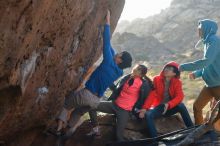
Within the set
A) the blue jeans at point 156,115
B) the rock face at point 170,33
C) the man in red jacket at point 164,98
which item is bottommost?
the blue jeans at point 156,115

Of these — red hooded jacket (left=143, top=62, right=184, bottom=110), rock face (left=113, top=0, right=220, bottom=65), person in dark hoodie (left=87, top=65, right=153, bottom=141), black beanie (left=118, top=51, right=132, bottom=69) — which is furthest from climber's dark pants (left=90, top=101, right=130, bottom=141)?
rock face (left=113, top=0, right=220, bottom=65)

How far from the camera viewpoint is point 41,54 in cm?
786

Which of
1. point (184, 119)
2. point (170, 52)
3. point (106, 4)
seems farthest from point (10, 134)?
point (170, 52)

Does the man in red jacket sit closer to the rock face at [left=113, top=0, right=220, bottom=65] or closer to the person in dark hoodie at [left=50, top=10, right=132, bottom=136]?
the person in dark hoodie at [left=50, top=10, right=132, bottom=136]

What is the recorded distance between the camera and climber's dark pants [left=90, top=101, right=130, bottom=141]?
10.5 m

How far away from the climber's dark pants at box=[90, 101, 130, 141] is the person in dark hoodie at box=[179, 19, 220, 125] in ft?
6.07

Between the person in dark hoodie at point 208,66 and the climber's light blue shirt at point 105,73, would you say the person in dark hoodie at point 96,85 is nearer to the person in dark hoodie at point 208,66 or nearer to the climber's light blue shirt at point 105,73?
the climber's light blue shirt at point 105,73

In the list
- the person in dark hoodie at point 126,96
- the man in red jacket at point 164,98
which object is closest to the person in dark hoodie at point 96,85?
the person in dark hoodie at point 126,96

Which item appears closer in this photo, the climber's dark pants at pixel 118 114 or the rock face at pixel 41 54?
the rock face at pixel 41 54

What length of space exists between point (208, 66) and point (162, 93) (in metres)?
1.39

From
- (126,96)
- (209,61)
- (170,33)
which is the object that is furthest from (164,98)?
(170,33)

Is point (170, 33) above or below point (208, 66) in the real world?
above

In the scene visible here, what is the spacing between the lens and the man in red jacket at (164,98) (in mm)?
10602

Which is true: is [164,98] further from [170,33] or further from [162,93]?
[170,33]
